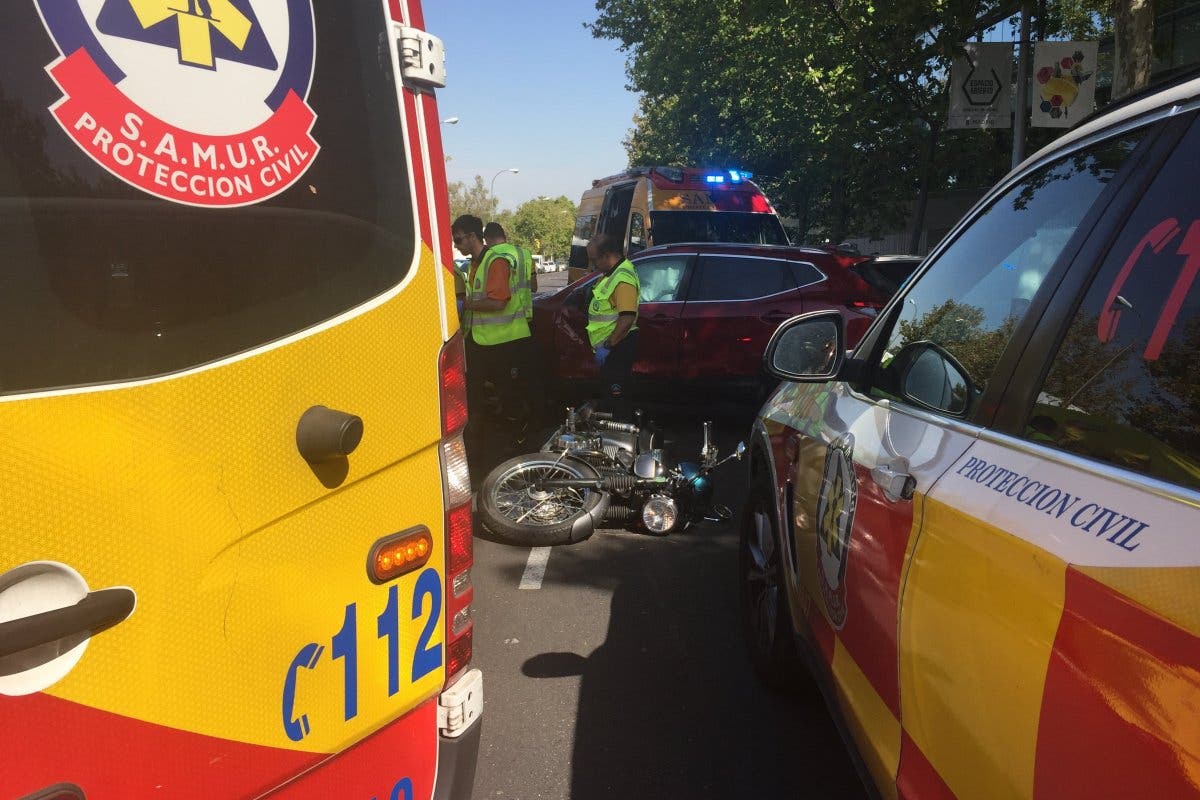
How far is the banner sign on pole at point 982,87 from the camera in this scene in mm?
12500

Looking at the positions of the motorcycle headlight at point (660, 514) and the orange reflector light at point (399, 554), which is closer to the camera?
the orange reflector light at point (399, 554)

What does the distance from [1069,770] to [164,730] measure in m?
1.23

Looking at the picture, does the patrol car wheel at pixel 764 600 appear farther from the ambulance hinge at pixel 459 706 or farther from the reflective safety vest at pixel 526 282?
the reflective safety vest at pixel 526 282

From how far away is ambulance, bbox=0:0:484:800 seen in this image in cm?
124

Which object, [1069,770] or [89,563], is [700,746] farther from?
[89,563]

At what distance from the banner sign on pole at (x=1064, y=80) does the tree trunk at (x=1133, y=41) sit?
1083 millimetres

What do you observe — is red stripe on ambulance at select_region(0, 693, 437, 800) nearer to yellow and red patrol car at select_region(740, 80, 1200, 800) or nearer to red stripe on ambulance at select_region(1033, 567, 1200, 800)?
yellow and red patrol car at select_region(740, 80, 1200, 800)

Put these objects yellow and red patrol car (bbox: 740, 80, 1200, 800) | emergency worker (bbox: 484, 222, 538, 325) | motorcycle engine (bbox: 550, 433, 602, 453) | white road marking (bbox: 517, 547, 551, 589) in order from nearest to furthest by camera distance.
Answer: yellow and red patrol car (bbox: 740, 80, 1200, 800) < white road marking (bbox: 517, 547, 551, 589) < motorcycle engine (bbox: 550, 433, 602, 453) < emergency worker (bbox: 484, 222, 538, 325)

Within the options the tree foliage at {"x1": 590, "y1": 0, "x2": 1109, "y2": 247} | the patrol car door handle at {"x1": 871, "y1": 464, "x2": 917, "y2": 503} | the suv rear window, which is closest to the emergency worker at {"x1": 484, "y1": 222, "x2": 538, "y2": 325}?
the suv rear window

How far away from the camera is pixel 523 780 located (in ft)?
9.83

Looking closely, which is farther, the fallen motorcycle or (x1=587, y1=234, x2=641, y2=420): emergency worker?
(x1=587, y1=234, x2=641, y2=420): emergency worker

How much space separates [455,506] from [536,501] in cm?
346

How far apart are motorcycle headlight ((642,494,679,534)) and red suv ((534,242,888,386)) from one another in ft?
10.2

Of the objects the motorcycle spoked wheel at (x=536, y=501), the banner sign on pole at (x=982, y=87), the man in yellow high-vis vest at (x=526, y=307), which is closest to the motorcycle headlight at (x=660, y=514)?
the motorcycle spoked wheel at (x=536, y=501)
